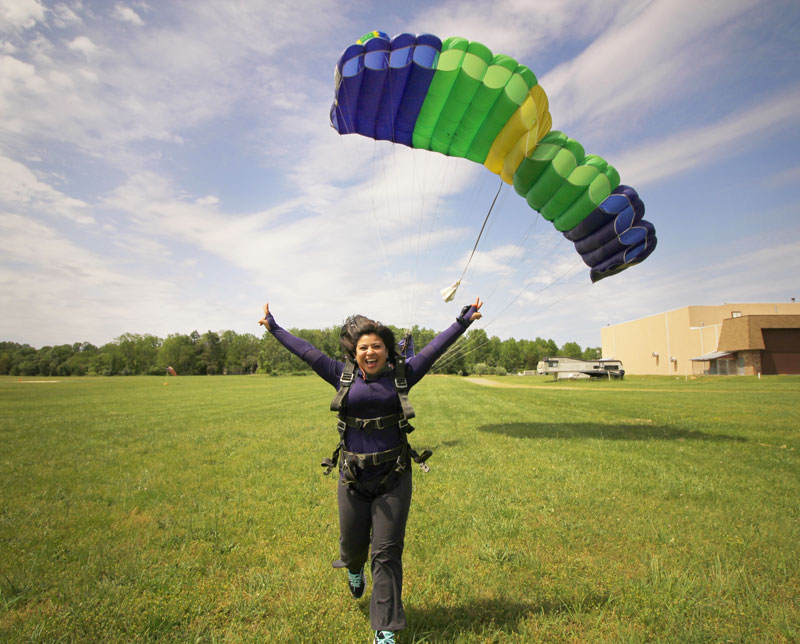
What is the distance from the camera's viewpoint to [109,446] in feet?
37.3

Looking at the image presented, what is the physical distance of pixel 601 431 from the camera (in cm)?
1276

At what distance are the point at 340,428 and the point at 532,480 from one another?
5283mm

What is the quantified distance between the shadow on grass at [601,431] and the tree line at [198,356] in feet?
264

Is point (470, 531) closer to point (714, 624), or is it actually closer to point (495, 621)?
point (495, 621)

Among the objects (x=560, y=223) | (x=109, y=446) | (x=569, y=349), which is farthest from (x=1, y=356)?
(x=569, y=349)

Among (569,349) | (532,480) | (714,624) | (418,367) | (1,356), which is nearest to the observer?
(714,624)

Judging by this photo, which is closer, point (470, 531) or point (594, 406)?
point (470, 531)

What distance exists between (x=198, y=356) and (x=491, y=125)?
13656 cm

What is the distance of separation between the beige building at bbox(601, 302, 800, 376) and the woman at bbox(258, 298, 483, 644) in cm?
5792

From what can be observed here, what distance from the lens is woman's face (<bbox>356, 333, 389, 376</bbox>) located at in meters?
3.70

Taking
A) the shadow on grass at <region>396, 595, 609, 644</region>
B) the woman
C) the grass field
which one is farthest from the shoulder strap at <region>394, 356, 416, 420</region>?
the grass field

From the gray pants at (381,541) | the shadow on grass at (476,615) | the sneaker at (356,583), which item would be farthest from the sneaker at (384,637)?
the sneaker at (356,583)

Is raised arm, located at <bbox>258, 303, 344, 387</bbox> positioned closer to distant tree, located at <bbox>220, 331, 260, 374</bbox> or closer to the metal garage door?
the metal garage door

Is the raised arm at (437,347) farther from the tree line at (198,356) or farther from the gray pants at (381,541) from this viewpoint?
the tree line at (198,356)
